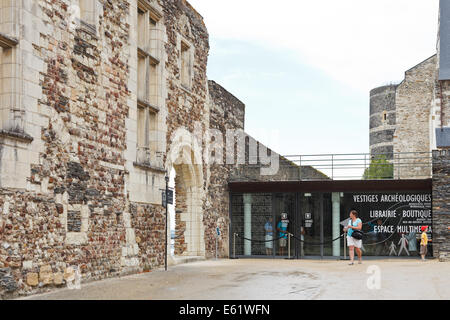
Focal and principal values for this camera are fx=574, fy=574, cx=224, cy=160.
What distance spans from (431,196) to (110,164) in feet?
34.0

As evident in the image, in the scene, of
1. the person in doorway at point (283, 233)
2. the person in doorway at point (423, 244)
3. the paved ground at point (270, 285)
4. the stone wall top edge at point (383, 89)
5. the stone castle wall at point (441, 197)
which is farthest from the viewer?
the stone wall top edge at point (383, 89)

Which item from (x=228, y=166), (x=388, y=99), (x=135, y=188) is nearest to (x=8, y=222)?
(x=135, y=188)

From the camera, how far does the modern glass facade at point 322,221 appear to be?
17125 millimetres

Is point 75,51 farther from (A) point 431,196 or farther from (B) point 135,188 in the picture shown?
(A) point 431,196

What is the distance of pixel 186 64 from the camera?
15484mm

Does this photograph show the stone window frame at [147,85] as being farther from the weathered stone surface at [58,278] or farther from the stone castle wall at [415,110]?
the stone castle wall at [415,110]

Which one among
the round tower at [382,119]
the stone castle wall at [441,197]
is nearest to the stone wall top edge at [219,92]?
the stone castle wall at [441,197]

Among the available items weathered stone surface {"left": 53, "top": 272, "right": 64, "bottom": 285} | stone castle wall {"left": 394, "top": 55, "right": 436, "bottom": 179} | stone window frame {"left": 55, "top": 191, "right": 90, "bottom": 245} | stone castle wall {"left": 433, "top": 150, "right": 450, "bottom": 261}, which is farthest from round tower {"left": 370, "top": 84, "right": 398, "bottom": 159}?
weathered stone surface {"left": 53, "top": 272, "right": 64, "bottom": 285}

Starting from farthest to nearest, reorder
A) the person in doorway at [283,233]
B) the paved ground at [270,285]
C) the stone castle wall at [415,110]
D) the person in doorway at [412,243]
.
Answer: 1. the stone castle wall at [415,110]
2. the person in doorway at [283,233]
3. the person in doorway at [412,243]
4. the paved ground at [270,285]

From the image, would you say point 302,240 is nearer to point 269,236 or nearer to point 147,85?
point 269,236

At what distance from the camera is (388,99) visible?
50625mm

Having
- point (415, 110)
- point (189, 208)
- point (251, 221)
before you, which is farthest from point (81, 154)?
point (415, 110)

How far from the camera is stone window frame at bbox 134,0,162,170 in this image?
12570 mm

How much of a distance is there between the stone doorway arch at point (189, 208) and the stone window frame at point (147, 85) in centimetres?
267
